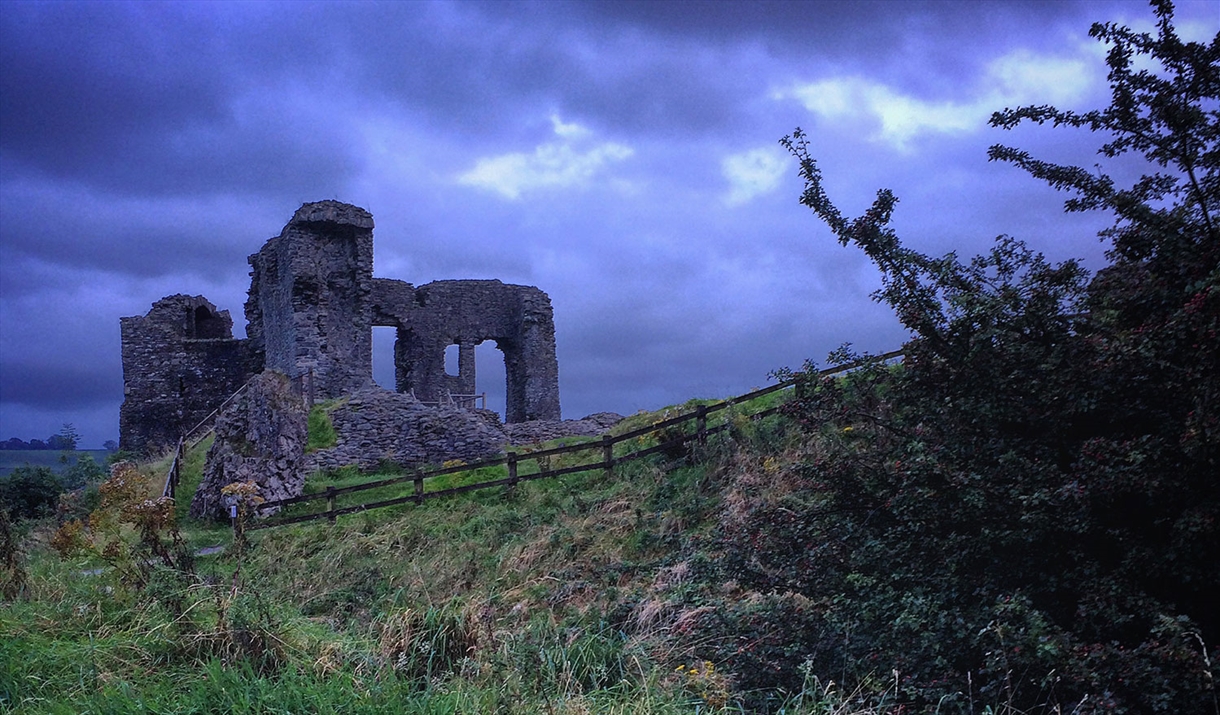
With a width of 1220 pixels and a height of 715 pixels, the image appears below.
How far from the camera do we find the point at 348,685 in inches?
204

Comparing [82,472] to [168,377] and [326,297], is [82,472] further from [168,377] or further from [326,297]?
[326,297]

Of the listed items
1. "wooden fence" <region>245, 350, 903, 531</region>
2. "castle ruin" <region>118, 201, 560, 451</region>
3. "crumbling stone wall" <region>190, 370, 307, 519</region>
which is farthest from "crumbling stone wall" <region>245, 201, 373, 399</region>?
"wooden fence" <region>245, 350, 903, 531</region>

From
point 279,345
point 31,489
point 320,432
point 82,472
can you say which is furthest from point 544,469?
point 82,472

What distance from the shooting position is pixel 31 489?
858 inches

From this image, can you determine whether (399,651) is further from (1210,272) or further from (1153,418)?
(1210,272)

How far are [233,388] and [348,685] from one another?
27824 mm

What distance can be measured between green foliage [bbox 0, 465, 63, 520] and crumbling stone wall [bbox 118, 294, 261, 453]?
7.04 meters

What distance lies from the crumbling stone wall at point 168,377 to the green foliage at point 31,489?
7.04 metres

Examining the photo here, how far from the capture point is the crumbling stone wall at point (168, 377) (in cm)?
2991

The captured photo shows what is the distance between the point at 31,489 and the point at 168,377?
29.2 ft

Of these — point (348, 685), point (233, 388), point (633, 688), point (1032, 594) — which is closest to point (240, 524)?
point (348, 685)

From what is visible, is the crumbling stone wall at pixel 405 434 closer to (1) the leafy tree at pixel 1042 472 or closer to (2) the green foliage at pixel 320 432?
(2) the green foliage at pixel 320 432

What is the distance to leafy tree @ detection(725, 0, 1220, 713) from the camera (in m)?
5.40

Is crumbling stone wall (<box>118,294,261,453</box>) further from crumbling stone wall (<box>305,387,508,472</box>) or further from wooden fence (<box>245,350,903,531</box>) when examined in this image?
wooden fence (<box>245,350,903,531</box>)
